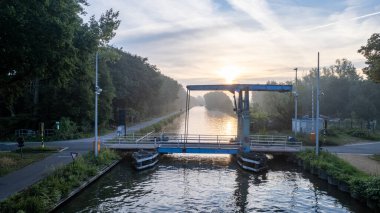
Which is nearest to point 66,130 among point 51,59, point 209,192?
point 51,59

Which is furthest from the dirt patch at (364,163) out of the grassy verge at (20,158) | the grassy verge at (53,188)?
the grassy verge at (20,158)

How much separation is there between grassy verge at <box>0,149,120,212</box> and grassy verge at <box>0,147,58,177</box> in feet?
13.9

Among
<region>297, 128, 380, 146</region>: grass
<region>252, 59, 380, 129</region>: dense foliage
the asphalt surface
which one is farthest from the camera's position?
<region>252, 59, 380, 129</region>: dense foliage

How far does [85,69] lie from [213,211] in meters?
16.1

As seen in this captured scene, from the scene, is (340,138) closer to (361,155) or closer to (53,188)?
(361,155)

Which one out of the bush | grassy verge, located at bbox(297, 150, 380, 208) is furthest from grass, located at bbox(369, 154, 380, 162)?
the bush

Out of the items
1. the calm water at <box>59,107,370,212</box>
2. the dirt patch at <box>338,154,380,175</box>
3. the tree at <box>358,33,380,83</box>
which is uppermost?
the tree at <box>358,33,380,83</box>

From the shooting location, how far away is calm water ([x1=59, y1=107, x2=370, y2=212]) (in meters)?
22.5

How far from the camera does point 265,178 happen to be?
31.2m

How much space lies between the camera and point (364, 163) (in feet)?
105

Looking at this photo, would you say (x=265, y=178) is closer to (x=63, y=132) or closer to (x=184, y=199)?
Result: (x=184, y=199)

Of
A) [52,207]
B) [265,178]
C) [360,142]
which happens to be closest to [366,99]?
[360,142]

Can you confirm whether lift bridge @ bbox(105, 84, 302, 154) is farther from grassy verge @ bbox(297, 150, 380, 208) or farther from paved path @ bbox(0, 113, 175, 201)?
paved path @ bbox(0, 113, 175, 201)

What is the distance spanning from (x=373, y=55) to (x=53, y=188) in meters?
31.7
